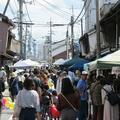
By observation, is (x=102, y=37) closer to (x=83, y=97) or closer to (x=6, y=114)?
(x=6, y=114)

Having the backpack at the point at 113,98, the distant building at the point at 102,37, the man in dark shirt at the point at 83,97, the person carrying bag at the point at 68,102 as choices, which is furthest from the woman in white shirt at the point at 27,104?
the distant building at the point at 102,37

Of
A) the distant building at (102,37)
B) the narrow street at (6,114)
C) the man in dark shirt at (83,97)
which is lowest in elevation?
the narrow street at (6,114)

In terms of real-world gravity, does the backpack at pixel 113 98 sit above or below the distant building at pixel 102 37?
below

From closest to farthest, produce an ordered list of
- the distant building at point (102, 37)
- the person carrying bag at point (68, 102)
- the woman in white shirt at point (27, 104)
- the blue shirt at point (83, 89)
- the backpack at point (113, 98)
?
1. the person carrying bag at point (68, 102)
2. the woman in white shirt at point (27, 104)
3. the backpack at point (113, 98)
4. the blue shirt at point (83, 89)
5. the distant building at point (102, 37)

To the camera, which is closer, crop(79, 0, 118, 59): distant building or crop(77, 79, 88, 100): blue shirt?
crop(77, 79, 88, 100): blue shirt

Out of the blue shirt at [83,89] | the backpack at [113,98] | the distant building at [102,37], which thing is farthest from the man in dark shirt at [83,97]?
the distant building at [102,37]

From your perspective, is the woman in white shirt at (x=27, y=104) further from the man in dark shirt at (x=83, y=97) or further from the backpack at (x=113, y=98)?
the man in dark shirt at (x=83, y=97)

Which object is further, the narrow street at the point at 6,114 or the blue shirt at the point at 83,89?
the narrow street at the point at 6,114

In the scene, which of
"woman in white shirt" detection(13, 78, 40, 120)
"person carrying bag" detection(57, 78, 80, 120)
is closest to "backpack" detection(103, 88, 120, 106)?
"person carrying bag" detection(57, 78, 80, 120)

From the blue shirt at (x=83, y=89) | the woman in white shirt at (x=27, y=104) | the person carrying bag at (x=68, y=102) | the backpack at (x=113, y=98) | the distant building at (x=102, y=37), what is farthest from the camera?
the distant building at (x=102, y=37)

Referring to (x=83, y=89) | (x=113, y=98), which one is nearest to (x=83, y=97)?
(x=83, y=89)

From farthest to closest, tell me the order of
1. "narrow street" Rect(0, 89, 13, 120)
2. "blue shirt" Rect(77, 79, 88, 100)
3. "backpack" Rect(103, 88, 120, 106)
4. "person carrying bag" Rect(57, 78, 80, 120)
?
1. "narrow street" Rect(0, 89, 13, 120)
2. "blue shirt" Rect(77, 79, 88, 100)
3. "backpack" Rect(103, 88, 120, 106)
4. "person carrying bag" Rect(57, 78, 80, 120)

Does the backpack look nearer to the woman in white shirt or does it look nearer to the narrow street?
the woman in white shirt

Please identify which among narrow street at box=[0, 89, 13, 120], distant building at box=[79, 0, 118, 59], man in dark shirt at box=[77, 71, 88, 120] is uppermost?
distant building at box=[79, 0, 118, 59]
